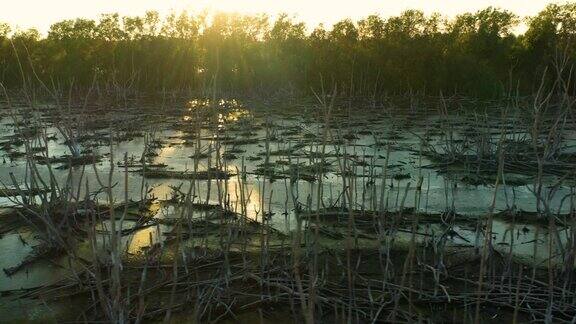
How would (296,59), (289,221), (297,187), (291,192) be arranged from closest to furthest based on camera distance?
(291,192) < (289,221) < (297,187) < (296,59)

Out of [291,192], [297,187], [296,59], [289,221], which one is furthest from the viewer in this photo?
[296,59]

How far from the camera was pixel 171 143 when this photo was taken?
865 cm

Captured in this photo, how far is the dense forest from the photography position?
2183cm

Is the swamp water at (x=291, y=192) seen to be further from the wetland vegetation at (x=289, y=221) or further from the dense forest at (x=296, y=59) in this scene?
the dense forest at (x=296, y=59)

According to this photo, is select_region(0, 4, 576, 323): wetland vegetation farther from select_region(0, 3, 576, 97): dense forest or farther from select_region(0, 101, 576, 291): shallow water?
select_region(0, 3, 576, 97): dense forest

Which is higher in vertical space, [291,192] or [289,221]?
[291,192]

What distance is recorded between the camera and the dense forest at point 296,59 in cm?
2183

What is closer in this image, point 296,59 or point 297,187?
point 297,187

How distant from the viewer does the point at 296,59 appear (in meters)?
23.5

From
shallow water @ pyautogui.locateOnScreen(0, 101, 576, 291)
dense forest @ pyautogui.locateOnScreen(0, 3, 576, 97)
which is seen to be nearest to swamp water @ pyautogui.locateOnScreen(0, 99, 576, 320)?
shallow water @ pyautogui.locateOnScreen(0, 101, 576, 291)

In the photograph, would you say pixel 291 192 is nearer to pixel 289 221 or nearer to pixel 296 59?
pixel 289 221

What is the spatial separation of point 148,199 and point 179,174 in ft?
3.80

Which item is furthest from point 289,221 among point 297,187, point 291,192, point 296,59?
point 296,59

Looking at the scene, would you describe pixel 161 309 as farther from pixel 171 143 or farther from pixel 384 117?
pixel 384 117
